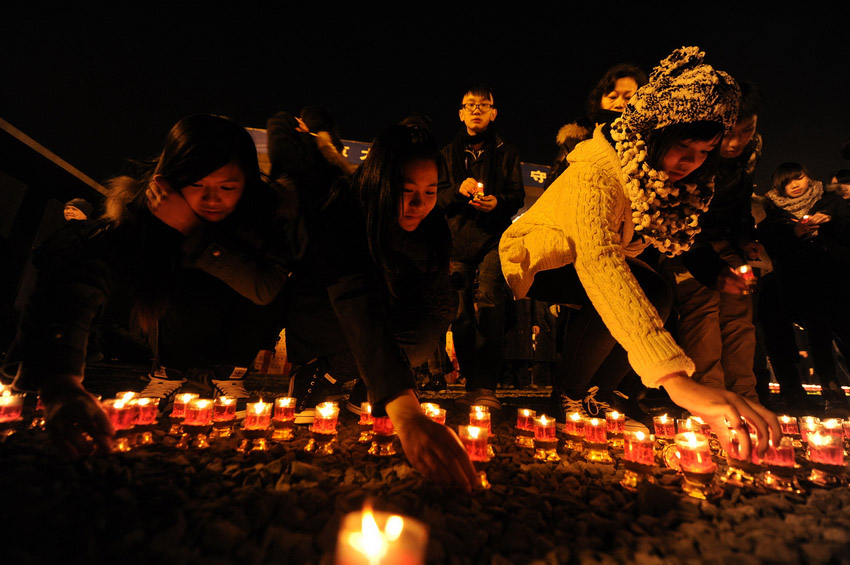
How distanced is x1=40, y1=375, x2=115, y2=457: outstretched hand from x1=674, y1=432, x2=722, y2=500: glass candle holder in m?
1.99

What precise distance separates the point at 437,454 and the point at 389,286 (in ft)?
3.58

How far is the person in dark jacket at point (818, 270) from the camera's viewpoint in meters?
4.01

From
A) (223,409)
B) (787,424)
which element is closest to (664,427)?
(787,424)

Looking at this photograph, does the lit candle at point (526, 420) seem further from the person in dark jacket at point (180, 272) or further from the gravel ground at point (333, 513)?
the person in dark jacket at point (180, 272)

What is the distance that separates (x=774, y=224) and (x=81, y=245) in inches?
240

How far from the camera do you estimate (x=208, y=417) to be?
1.80 meters

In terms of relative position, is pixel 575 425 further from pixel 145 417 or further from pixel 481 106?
pixel 481 106

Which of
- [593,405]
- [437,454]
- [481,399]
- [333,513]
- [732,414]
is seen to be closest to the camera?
[333,513]

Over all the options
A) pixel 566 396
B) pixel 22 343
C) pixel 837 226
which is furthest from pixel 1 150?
pixel 837 226

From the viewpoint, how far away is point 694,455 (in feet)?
4.75

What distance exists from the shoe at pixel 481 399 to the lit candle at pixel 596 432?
0.95 metres

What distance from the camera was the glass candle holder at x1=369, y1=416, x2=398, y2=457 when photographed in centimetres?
167

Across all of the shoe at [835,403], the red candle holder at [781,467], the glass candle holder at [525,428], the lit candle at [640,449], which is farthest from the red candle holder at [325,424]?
the shoe at [835,403]

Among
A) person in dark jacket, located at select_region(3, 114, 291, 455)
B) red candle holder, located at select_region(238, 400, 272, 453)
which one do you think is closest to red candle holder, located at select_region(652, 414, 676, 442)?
red candle holder, located at select_region(238, 400, 272, 453)
